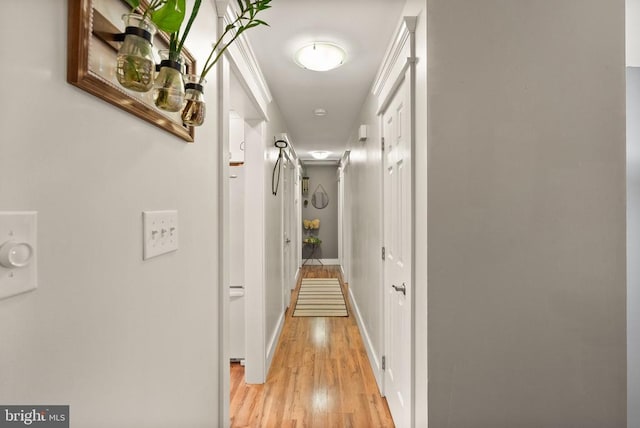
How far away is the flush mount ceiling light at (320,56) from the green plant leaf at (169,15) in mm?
1424

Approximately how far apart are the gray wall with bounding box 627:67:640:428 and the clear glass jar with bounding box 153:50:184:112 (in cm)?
229

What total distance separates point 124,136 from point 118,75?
0.15 m

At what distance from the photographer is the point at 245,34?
1.80 m

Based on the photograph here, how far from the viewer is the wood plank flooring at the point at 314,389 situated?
2.02 meters

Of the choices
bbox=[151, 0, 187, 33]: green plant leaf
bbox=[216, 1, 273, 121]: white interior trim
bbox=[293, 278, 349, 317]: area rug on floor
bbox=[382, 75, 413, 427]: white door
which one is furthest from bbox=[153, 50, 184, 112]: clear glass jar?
bbox=[293, 278, 349, 317]: area rug on floor

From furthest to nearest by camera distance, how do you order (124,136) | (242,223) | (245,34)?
(242,223) → (245,34) → (124,136)

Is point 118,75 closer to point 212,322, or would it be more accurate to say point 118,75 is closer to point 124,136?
point 124,136

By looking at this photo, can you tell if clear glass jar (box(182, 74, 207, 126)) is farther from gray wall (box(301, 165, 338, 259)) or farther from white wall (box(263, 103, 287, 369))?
gray wall (box(301, 165, 338, 259))

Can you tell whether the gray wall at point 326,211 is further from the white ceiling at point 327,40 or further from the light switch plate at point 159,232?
the light switch plate at point 159,232

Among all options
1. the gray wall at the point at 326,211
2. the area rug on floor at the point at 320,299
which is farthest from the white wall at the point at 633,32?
the gray wall at the point at 326,211

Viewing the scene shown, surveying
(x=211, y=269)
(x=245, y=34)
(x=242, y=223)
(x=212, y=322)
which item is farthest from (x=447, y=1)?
(x=242, y=223)

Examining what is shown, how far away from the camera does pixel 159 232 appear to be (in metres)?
0.89

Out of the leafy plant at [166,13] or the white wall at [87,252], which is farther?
the leafy plant at [166,13]

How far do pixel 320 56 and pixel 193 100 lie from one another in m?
1.40
